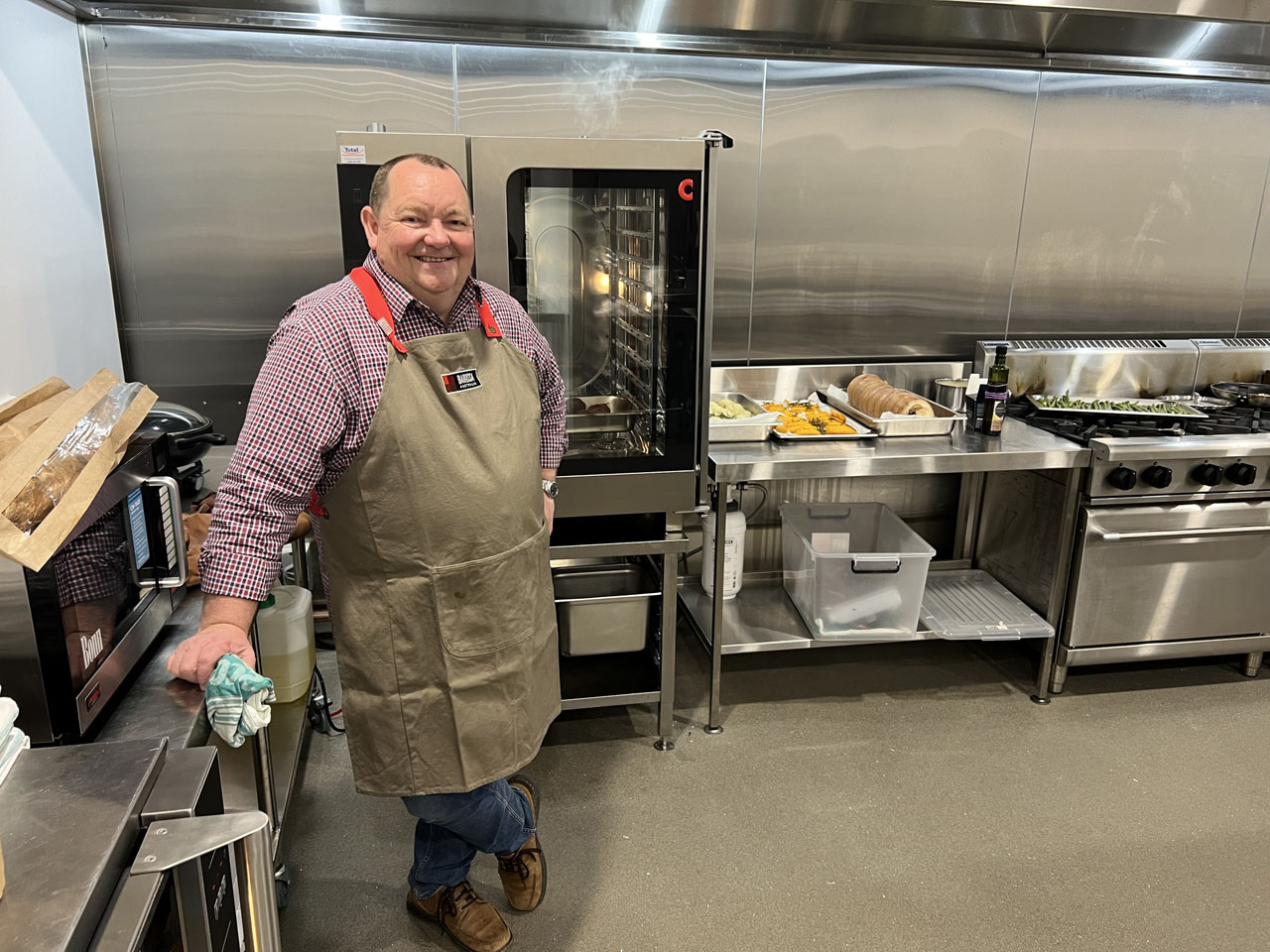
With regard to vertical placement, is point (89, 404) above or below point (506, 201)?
below

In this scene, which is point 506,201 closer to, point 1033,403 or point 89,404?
point 89,404

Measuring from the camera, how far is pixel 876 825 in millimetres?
2240

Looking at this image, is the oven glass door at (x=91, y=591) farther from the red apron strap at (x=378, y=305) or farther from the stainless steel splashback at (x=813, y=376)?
the stainless steel splashback at (x=813, y=376)

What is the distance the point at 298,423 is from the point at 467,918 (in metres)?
1.13

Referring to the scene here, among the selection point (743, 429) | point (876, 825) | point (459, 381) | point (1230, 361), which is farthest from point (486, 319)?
point (1230, 361)

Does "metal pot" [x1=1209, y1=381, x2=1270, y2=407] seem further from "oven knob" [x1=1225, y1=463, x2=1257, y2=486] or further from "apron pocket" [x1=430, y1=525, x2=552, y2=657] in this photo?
"apron pocket" [x1=430, y1=525, x2=552, y2=657]

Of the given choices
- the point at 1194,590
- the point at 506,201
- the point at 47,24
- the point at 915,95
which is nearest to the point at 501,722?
the point at 506,201

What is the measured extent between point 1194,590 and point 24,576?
3.05 m

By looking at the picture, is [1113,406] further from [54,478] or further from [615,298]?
[54,478]

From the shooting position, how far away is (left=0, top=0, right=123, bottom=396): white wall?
6.49ft

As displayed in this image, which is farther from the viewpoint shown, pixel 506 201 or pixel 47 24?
pixel 47 24

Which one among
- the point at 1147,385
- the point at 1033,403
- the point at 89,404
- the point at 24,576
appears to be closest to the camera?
the point at 24,576

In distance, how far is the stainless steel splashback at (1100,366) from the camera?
3178mm

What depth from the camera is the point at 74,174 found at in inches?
93.7
